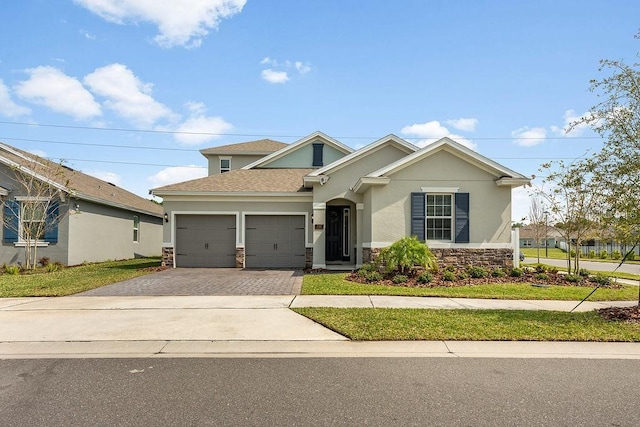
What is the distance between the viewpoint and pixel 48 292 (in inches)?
410

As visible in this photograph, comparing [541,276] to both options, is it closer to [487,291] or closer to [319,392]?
[487,291]

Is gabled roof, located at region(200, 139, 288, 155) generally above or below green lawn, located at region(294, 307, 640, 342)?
above

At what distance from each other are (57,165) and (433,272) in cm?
1784

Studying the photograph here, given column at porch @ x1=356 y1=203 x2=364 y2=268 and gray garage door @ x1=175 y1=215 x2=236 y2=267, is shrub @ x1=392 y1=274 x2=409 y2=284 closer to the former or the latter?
column at porch @ x1=356 y1=203 x2=364 y2=268

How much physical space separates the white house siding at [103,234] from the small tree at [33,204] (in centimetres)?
89

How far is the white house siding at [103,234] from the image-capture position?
18.1 metres

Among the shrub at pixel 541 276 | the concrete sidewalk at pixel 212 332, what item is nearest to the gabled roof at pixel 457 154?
the shrub at pixel 541 276

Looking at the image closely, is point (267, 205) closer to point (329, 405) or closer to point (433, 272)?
point (433, 272)

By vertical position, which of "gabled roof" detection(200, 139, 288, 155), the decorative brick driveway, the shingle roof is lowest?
the decorative brick driveway

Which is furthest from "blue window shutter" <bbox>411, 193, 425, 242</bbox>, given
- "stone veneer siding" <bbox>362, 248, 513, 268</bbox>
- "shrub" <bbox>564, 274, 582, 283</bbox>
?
"shrub" <bbox>564, 274, 582, 283</bbox>

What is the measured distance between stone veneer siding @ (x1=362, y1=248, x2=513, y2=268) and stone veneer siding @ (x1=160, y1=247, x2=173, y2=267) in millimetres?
8664

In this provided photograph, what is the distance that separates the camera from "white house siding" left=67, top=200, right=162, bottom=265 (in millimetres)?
18109

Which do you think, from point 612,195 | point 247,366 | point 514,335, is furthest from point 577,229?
point 247,366

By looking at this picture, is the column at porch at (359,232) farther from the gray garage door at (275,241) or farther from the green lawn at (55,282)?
the green lawn at (55,282)
